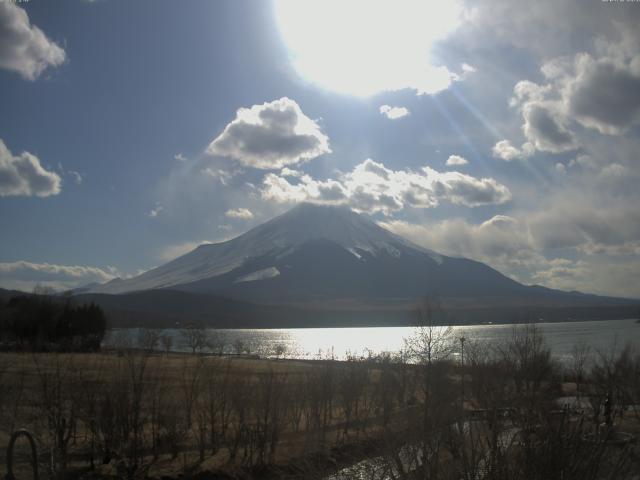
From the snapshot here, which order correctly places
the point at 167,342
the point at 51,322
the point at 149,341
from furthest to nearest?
the point at 51,322 < the point at 167,342 < the point at 149,341

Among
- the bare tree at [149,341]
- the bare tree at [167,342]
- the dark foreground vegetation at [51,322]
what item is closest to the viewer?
the bare tree at [149,341]

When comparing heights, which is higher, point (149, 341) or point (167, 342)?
point (149, 341)

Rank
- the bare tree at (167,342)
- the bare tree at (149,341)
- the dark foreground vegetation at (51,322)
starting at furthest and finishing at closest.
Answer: the dark foreground vegetation at (51,322)
the bare tree at (167,342)
the bare tree at (149,341)

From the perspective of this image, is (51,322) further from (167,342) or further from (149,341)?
(149,341)

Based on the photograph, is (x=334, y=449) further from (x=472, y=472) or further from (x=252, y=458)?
(x=472, y=472)

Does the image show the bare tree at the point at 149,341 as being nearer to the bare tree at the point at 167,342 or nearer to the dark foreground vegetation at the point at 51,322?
the bare tree at the point at 167,342

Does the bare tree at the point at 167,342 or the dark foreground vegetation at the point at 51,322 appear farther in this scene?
the dark foreground vegetation at the point at 51,322

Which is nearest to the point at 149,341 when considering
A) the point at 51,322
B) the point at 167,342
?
the point at 167,342

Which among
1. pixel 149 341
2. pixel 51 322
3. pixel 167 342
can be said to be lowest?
pixel 167 342

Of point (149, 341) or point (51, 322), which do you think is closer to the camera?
point (149, 341)

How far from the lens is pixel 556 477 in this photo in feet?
21.4

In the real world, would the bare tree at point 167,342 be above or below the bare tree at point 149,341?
below

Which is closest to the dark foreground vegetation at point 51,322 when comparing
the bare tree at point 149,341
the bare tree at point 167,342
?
the bare tree at point 167,342

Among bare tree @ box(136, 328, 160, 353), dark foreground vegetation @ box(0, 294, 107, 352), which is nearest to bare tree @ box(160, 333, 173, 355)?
dark foreground vegetation @ box(0, 294, 107, 352)
